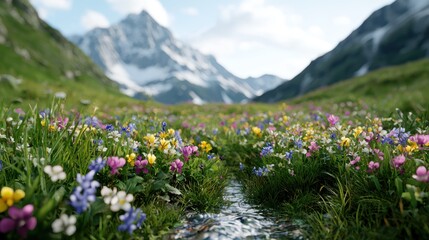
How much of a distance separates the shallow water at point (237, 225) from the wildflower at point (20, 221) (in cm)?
140

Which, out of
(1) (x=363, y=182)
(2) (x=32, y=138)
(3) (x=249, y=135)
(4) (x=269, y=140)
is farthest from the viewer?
(3) (x=249, y=135)

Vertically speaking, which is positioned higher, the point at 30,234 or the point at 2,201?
the point at 2,201

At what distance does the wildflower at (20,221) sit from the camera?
2580 mm

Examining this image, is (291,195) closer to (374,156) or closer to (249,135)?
(374,156)

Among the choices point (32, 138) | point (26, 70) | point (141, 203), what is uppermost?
point (26, 70)

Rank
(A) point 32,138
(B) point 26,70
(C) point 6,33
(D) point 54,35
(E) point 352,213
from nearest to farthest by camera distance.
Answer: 1. (E) point 352,213
2. (A) point 32,138
3. (B) point 26,70
4. (C) point 6,33
5. (D) point 54,35

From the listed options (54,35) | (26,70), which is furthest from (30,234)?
(54,35)

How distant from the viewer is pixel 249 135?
27.3 ft

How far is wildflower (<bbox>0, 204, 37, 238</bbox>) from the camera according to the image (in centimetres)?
258

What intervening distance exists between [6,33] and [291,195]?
66.2m

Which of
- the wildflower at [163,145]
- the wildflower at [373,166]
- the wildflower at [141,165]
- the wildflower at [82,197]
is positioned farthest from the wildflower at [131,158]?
the wildflower at [373,166]

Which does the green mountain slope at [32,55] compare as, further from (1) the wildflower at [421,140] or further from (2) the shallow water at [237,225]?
(1) the wildflower at [421,140]

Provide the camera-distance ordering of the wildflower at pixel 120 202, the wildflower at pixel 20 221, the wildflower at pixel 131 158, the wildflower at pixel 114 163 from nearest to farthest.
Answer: the wildflower at pixel 20 221 → the wildflower at pixel 120 202 → the wildflower at pixel 114 163 → the wildflower at pixel 131 158

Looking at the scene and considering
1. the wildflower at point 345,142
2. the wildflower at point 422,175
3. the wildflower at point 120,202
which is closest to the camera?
the wildflower at point 120,202
